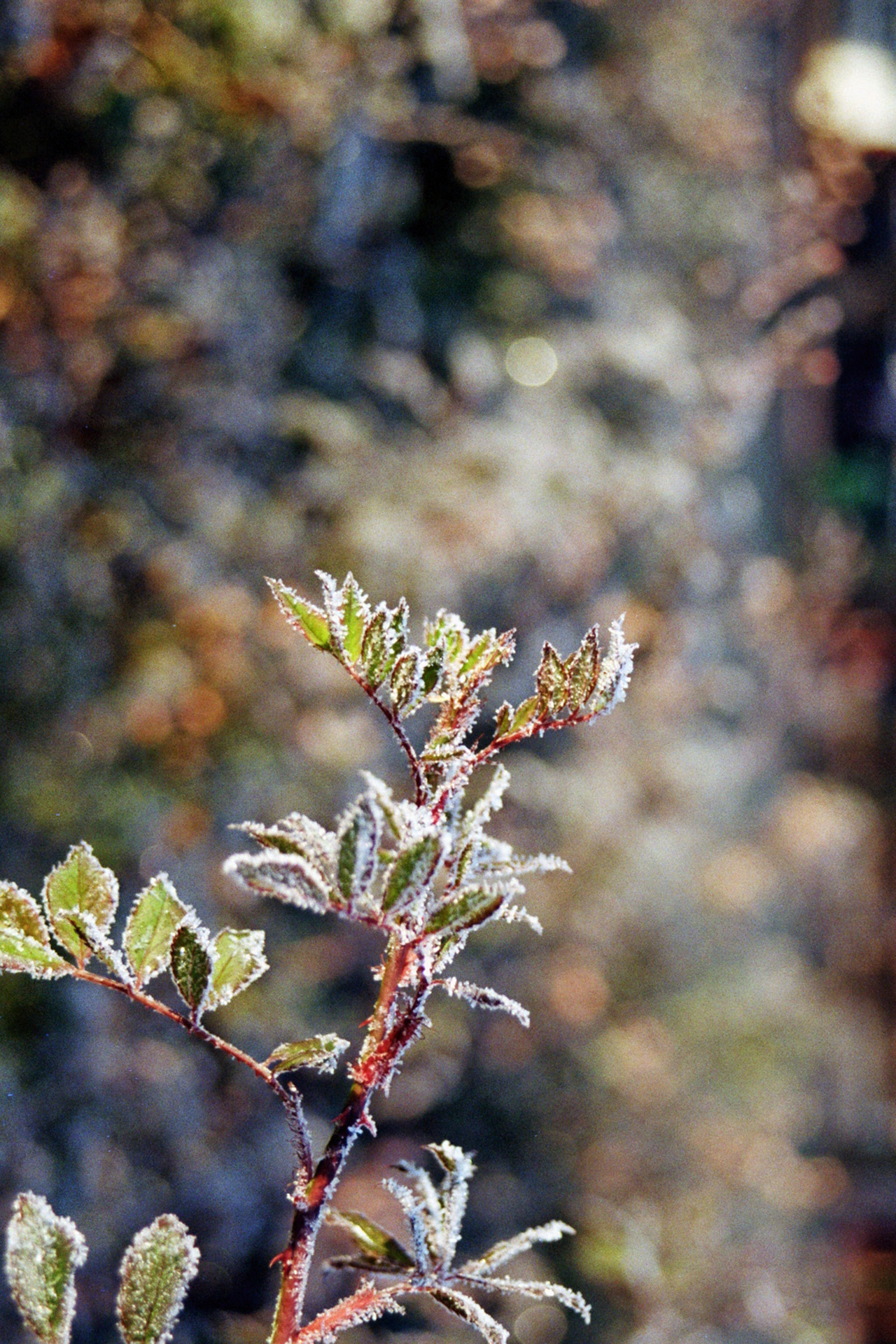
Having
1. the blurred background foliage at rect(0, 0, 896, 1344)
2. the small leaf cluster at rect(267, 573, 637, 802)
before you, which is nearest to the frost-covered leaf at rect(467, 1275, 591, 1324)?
the small leaf cluster at rect(267, 573, 637, 802)

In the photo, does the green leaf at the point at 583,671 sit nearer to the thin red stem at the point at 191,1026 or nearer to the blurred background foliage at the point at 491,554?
the thin red stem at the point at 191,1026

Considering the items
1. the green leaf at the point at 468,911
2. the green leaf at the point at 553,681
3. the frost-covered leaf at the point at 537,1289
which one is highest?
the green leaf at the point at 553,681

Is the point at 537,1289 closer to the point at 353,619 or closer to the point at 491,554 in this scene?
the point at 353,619

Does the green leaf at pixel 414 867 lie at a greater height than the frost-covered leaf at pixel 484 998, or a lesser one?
greater

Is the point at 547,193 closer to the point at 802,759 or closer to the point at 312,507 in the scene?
the point at 312,507

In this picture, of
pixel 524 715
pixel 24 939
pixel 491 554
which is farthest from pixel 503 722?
pixel 491 554

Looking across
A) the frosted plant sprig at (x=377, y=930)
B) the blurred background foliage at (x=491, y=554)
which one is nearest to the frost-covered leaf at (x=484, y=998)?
the frosted plant sprig at (x=377, y=930)
